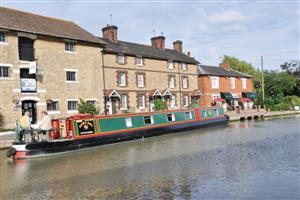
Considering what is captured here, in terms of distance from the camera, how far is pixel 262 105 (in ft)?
153

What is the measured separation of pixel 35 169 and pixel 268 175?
328 inches

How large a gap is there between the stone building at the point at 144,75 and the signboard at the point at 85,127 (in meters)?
10.8

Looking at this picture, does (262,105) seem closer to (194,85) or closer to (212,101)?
(212,101)

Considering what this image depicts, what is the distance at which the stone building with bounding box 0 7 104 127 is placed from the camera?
24.0 meters

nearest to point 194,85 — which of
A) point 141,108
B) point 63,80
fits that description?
point 141,108

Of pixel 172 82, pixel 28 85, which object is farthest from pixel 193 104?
pixel 28 85

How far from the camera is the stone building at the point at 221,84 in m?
43.2

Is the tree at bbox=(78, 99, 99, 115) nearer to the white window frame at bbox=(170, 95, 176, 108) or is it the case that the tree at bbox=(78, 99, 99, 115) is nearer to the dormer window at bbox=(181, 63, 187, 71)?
the white window frame at bbox=(170, 95, 176, 108)

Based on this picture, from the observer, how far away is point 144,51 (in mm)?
36125

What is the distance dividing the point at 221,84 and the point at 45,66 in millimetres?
24949

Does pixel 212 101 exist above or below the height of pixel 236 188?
above

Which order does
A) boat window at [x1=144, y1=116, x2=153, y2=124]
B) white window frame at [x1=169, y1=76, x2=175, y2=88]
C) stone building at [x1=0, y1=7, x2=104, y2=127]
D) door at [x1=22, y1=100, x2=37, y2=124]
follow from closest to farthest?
boat window at [x1=144, y1=116, x2=153, y2=124]
stone building at [x1=0, y1=7, x2=104, y2=127]
door at [x1=22, y1=100, x2=37, y2=124]
white window frame at [x1=169, y1=76, x2=175, y2=88]

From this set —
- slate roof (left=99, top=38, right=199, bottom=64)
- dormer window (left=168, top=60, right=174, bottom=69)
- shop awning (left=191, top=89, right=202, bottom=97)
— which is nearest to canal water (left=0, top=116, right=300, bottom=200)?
slate roof (left=99, top=38, right=199, bottom=64)

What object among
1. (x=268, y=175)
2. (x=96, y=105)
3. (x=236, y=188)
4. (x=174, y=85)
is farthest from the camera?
(x=174, y=85)
